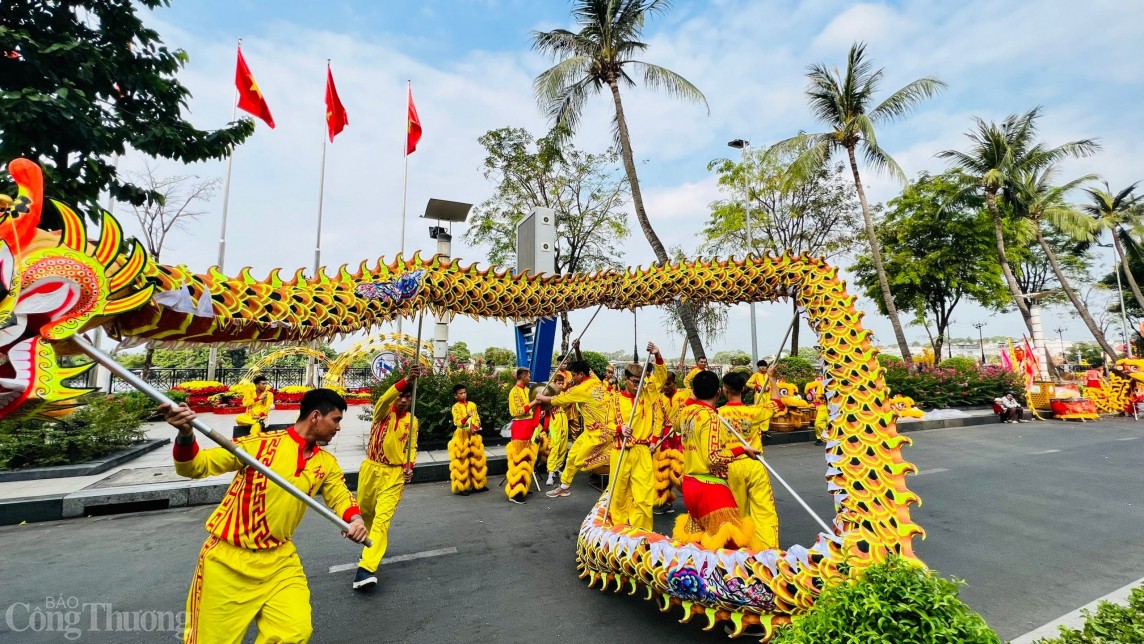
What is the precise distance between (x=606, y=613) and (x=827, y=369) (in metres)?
2.33

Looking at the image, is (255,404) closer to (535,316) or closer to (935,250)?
A: (535,316)

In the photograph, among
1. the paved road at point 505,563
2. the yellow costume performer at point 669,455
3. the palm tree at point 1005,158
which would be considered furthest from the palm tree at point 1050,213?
the yellow costume performer at point 669,455

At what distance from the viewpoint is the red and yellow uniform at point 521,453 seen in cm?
645

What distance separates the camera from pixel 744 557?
9.86 ft

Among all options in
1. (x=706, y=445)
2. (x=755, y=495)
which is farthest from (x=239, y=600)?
(x=755, y=495)

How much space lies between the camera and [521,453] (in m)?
6.55

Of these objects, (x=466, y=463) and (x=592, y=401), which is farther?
(x=466, y=463)

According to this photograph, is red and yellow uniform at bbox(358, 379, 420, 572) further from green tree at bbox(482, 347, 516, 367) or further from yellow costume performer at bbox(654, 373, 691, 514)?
green tree at bbox(482, 347, 516, 367)

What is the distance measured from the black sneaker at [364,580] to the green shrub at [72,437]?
498 centimetres

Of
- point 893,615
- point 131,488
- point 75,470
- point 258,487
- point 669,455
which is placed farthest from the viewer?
point 75,470

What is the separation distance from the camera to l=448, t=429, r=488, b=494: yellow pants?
21.9 ft

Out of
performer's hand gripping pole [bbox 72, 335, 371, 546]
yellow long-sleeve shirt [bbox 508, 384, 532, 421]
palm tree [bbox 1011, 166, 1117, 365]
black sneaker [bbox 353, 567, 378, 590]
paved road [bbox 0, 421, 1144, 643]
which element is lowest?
paved road [bbox 0, 421, 1144, 643]

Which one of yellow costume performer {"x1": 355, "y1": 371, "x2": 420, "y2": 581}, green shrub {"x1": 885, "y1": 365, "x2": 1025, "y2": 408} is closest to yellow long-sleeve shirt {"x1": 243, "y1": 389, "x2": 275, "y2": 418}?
yellow costume performer {"x1": 355, "y1": 371, "x2": 420, "y2": 581}

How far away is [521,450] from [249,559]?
437 centimetres
